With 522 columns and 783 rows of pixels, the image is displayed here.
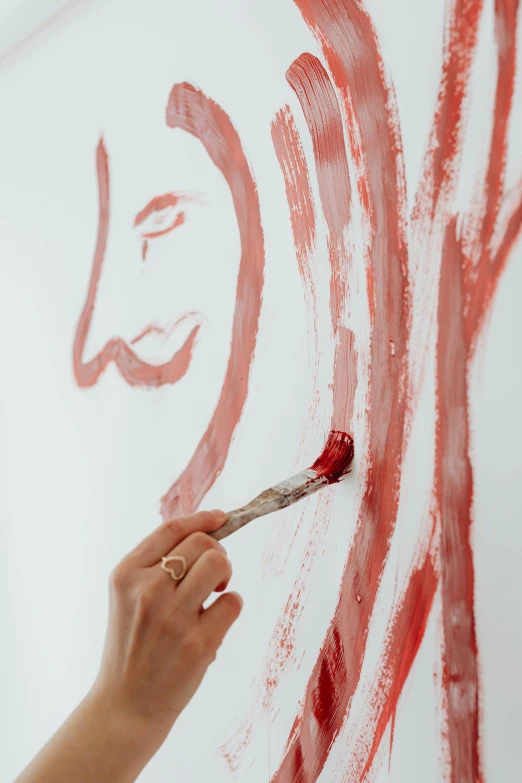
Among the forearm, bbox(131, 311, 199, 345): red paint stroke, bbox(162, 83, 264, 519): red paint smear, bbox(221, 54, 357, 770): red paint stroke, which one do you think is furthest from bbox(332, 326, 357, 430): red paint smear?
the forearm

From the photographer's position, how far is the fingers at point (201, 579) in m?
0.55

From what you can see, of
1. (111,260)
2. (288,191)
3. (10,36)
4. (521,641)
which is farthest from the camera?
(10,36)

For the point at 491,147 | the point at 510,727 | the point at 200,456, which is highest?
the point at 491,147

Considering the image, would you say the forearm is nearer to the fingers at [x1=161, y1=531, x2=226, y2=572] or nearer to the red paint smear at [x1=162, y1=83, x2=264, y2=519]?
the fingers at [x1=161, y1=531, x2=226, y2=572]

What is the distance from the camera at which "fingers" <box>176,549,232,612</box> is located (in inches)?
21.6

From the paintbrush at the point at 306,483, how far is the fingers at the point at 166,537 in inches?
1.0

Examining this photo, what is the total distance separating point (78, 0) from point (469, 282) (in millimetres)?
787

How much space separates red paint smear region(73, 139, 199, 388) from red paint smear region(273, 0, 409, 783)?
0.30 m

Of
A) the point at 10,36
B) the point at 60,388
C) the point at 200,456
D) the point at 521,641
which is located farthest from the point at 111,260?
the point at 521,641

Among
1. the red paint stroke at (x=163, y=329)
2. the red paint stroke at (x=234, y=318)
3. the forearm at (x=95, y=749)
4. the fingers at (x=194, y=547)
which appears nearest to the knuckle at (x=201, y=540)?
the fingers at (x=194, y=547)

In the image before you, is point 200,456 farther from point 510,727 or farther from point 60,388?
point 510,727

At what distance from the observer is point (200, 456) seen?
2.82ft

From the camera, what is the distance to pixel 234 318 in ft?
2.70

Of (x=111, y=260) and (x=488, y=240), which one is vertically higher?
(x=111, y=260)
